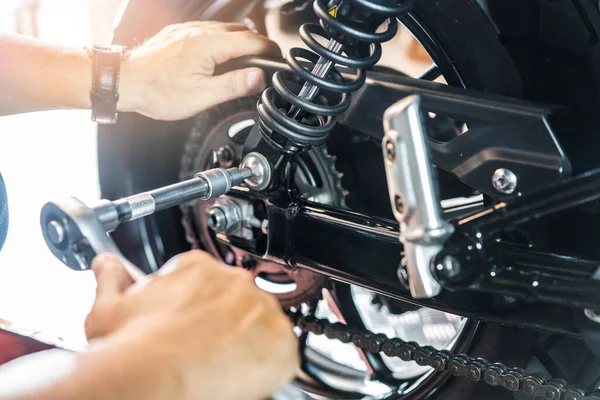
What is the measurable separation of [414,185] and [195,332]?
0.66 ft

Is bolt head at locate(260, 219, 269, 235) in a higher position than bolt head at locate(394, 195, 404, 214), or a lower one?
lower

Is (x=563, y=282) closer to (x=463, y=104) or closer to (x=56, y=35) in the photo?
(x=463, y=104)

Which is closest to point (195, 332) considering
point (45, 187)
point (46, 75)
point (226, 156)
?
point (226, 156)

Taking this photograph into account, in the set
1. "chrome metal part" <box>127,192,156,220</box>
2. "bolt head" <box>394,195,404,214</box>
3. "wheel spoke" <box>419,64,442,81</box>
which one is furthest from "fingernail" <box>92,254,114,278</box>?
"wheel spoke" <box>419,64,442,81</box>

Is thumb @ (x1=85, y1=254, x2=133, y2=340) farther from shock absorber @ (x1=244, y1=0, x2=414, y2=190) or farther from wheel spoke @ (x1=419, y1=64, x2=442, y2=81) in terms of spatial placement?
wheel spoke @ (x1=419, y1=64, x2=442, y2=81)

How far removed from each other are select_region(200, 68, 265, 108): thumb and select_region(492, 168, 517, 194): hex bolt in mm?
327

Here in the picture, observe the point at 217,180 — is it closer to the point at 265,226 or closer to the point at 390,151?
the point at 265,226

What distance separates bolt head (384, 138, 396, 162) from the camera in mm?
528

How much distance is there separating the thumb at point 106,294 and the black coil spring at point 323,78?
0.26 metres

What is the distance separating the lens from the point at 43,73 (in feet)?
3.07

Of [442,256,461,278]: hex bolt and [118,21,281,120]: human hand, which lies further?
[118,21,281,120]: human hand

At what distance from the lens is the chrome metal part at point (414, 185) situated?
52cm

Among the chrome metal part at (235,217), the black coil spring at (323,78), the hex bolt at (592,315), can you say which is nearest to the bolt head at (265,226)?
the chrome metal part at (235,217)

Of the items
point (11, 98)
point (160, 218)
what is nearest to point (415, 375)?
point (160, 218)
